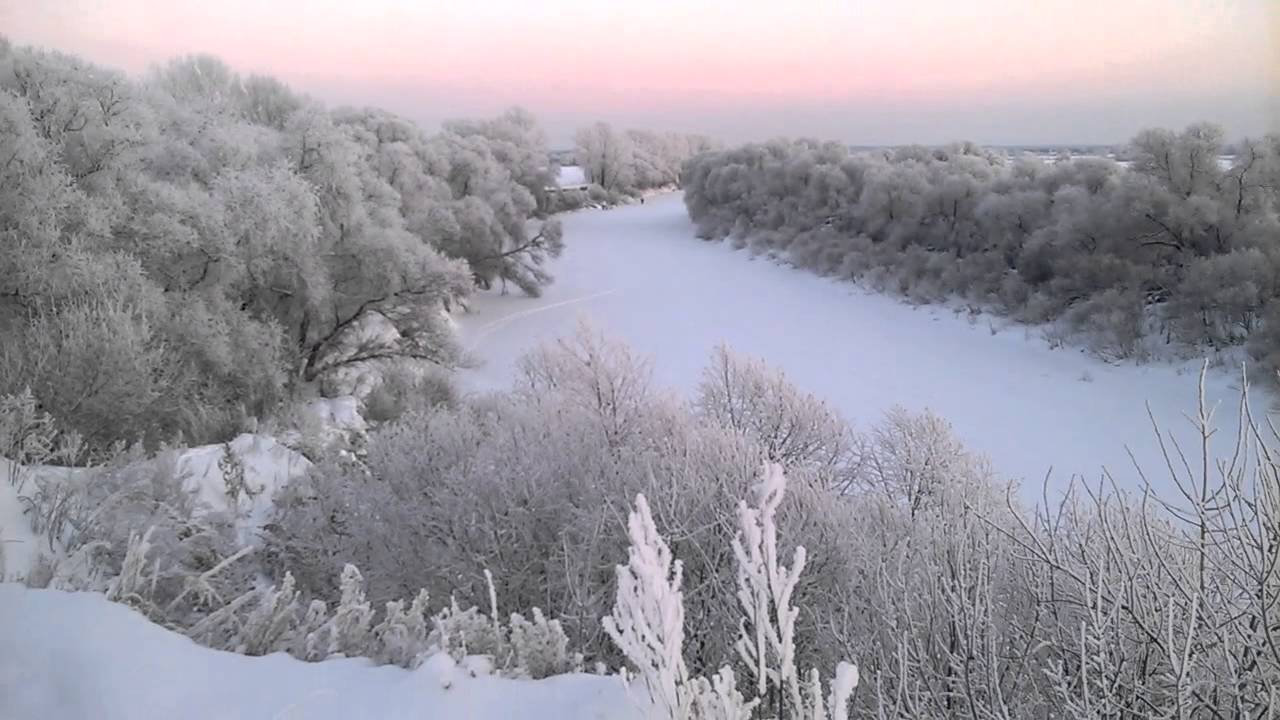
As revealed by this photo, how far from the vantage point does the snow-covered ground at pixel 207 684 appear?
270cm

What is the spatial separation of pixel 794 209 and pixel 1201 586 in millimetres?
37461

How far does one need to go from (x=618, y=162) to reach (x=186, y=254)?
4997cm

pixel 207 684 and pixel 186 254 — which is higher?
pixel 186 254

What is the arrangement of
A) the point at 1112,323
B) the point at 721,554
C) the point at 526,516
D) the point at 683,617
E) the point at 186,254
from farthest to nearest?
the point at 1112,323, the point at 186,254, the point at 526,516, the point at 721,554, the point at 683,617

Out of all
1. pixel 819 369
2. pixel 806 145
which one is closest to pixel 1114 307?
pixel 819 369

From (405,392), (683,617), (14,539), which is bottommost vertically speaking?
(405,392)

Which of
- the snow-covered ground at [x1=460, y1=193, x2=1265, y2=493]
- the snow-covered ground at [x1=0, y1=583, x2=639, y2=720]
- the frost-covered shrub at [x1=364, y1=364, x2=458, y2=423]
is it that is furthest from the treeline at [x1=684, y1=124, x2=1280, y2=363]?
the snow-covered ground at [x1=0, y1=583, x2=639, y2=720]

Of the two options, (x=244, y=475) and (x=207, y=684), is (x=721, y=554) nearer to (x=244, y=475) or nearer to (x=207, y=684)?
(x=244, y=475)

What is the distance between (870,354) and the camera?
21.1m

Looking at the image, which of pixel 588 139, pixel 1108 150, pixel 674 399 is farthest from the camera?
pixel 588 139

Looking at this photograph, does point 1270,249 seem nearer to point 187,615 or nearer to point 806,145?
point 187,615

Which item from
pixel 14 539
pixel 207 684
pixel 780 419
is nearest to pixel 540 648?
pixel 207 684

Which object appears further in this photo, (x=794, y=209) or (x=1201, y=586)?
(x=794, y=209)

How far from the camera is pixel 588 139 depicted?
192 ft
